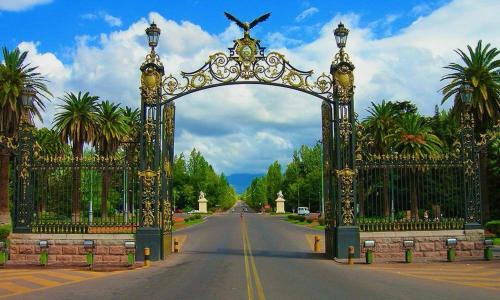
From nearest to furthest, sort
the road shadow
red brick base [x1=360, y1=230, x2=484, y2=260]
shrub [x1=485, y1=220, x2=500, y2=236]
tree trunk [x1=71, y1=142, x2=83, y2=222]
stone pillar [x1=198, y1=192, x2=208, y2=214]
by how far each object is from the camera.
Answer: tree trunk [x1=71, y1=142, x2=83, y2=222] < red brick base [x1=360, y1=230, x2=484, y2=260] < the road shadow < shrub [x1=485, y1=220, x2=500, y2=236] < stone pillar [x1=198, y1=192, x2=208, y2=214]

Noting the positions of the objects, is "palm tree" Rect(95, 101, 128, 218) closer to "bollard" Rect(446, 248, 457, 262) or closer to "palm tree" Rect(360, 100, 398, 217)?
"palm tree" Rect(360, 100, 398, 217)

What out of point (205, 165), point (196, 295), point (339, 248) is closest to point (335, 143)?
point (339, 248)

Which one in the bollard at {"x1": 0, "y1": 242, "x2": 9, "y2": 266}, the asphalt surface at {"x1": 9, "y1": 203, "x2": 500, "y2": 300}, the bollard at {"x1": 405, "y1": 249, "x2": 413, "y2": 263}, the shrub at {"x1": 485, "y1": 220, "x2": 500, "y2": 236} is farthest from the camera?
the shrub at {"x1": 485, "y1": 220, "x2": 500, "y2": 236}

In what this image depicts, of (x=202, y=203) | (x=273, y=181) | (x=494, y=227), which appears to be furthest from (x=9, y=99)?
(x=273, y=181)

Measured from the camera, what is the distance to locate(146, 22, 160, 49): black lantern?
75.6ft

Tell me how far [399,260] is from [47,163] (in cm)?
1435

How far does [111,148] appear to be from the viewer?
56.1m

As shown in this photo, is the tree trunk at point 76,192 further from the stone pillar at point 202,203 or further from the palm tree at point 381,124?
the stone pillar at point 202,203

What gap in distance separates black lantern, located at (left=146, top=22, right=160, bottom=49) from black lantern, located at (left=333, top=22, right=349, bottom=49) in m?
7.20

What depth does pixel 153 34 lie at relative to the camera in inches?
907

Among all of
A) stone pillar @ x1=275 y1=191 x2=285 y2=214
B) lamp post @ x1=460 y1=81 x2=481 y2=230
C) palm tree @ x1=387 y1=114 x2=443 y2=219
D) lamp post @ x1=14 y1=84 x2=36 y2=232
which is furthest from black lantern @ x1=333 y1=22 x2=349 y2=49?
stone pillar @ x1=275 y1=191 x2=285 y2=214

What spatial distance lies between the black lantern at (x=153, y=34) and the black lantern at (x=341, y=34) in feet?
23.6

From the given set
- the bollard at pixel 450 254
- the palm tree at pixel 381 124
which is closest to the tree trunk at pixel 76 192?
the bollard at pixel 450 254

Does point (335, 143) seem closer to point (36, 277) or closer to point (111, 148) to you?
point (36, 277)
